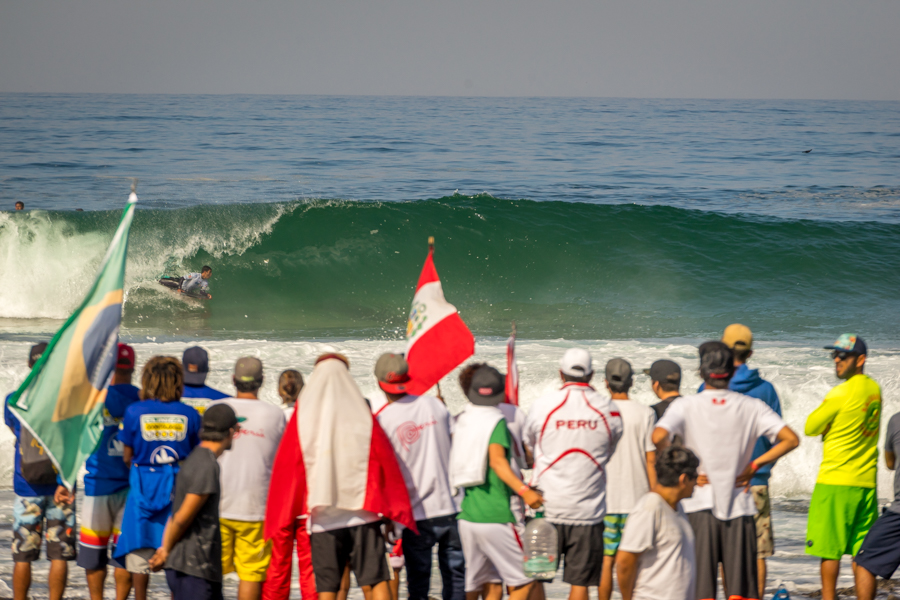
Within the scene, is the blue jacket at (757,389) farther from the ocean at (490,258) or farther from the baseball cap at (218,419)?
the ocean at (490,258)

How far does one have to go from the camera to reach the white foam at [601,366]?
25.8ft

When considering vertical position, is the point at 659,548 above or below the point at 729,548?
above

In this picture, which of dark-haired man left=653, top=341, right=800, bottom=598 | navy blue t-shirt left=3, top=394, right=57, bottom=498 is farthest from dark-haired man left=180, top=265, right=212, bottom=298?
dark-haired man left=653, top=341, right=800, bottom=598

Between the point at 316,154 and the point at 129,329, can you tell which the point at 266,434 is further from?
the point at 316,154

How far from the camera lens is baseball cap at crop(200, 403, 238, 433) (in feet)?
12.5

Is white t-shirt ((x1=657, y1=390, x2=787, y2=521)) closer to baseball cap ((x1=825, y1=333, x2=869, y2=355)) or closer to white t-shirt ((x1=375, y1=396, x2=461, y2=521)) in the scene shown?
baseball cap ((x1=825, y1=333, x2=869, y2=355))

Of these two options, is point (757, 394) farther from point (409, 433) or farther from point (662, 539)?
point (409, 433)

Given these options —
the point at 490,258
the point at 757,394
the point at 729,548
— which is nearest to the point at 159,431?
the point at 729,548

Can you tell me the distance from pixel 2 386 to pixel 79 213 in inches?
563

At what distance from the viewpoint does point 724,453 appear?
4109 mm

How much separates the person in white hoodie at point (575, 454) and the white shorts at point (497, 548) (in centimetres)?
22

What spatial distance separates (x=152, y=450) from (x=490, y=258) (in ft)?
54.7

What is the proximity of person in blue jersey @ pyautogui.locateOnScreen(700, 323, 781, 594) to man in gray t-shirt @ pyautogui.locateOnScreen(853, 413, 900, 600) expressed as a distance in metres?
0.48

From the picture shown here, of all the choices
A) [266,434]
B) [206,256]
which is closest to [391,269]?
[206,256]
